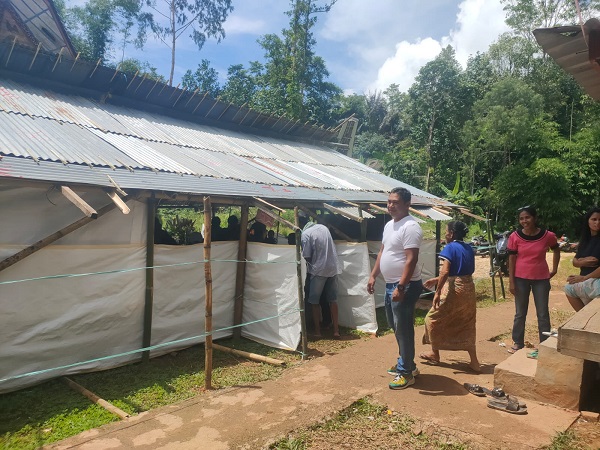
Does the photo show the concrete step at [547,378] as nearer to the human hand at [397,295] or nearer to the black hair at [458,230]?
the human hand at [397,295]

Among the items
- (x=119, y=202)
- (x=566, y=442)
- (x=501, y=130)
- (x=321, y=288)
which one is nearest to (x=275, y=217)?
(x=321, y=288)

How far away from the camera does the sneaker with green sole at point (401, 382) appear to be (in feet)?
12.5

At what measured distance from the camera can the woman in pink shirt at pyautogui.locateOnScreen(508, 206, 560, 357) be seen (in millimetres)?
4543

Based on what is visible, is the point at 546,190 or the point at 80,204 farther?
the point at 546,190

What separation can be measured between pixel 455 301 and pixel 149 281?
3.44 metres

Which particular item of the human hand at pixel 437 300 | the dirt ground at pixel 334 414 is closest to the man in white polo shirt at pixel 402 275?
the dirt ground at pixel 334 414

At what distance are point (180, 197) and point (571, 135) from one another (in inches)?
918

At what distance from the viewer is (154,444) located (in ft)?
9.80

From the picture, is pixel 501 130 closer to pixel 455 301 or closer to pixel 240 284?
pixel 240 284

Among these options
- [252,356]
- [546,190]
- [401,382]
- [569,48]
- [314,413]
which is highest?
[569,48]

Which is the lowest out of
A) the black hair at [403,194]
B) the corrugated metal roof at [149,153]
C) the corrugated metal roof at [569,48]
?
the black hair at [403,194]

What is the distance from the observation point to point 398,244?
3.74 metres

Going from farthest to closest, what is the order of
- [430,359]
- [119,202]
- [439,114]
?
[439,114], [430,359], [119,202]

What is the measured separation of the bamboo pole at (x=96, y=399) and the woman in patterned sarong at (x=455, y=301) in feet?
10.0
